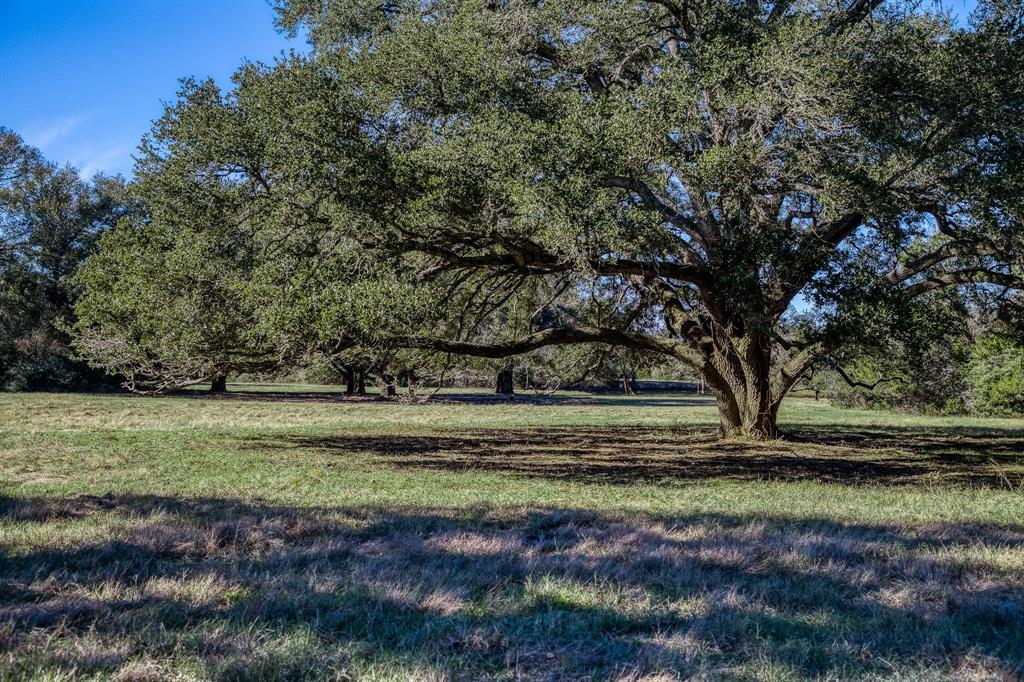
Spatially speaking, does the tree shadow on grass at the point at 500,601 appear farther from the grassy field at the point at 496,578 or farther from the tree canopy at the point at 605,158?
the tree canopy at the point at 605,158

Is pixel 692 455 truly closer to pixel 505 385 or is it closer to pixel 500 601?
pixel 500 601

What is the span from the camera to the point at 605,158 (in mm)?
10594

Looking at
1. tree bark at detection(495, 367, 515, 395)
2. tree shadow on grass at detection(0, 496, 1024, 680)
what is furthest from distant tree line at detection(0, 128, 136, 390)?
tree shadow on grass at detection(0, 496, 1024, 680)

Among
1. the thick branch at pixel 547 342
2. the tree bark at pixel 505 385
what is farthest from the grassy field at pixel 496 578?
the tree bark at pixel 505 385

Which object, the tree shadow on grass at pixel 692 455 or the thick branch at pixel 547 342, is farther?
the thick branch at pixel 547 342

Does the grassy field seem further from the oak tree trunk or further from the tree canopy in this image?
the oak tree trunk

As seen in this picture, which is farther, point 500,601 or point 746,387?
point 746,387

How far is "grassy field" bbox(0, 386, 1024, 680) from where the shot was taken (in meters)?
3.05

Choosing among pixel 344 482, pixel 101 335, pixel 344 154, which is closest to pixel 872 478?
pixel 344 482

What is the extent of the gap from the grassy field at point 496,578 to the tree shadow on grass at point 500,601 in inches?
0.7

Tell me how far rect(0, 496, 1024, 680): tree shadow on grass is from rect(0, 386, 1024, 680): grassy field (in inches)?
0.7

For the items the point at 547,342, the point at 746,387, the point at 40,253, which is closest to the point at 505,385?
the point at 40,253

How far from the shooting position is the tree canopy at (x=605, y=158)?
10.7 m

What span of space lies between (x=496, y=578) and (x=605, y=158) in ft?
25.4
